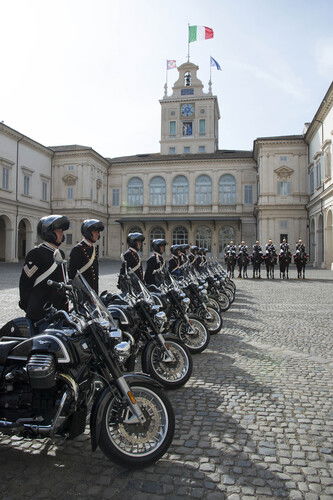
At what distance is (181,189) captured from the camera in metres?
47.6

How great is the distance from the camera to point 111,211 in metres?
49.8

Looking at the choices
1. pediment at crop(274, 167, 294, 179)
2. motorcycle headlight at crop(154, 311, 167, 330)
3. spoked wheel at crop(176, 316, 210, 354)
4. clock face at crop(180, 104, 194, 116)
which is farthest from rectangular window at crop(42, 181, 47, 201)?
motorcycle headlight at crop(154, 311, 167, 330)

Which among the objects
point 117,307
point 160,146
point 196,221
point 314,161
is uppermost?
point 160,146

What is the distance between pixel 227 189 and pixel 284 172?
7.78 m

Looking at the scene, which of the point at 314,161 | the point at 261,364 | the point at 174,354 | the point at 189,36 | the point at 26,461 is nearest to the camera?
the point at 26,461

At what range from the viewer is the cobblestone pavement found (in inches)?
116

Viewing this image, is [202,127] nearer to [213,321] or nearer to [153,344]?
[213,321]

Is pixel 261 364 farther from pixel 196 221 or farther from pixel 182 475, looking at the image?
pixel 196 221

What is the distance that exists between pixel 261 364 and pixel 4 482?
392 cm

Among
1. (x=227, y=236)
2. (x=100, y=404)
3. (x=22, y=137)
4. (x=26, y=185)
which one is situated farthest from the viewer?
(x=227, y=236)

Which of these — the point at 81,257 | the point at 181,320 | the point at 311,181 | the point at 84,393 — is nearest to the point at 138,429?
the point at 84,393

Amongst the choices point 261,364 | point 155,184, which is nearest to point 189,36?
point 155,184

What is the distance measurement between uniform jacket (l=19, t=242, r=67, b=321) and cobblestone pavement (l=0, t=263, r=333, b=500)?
1274mm

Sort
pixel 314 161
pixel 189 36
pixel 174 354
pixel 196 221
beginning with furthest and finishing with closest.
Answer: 1. pixel 189 36
2. pixel 196 221
3. pixel 314 161
4. pixel 174 354
